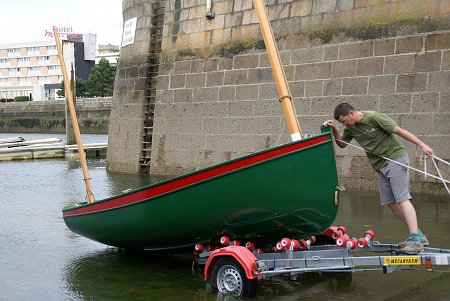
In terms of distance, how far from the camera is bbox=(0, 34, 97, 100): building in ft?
373

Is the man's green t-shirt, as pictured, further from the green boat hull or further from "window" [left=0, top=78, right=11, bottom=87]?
"window" [left=0, top=78, right=11, bottom=87]

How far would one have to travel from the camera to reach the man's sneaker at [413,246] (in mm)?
5574

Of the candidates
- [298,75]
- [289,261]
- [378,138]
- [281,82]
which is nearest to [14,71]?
[298,75]

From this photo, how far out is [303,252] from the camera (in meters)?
5.83

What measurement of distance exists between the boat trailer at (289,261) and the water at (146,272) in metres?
0.18

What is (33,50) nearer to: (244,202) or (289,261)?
(244,202)

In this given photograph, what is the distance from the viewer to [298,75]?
45.8 feet

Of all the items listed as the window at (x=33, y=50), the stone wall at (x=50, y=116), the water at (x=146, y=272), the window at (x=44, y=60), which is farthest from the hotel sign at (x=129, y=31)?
the window at (x=33, y=50)

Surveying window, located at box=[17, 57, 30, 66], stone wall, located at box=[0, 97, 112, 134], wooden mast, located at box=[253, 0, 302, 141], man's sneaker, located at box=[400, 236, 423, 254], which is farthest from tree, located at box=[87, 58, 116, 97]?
man's sneaker, located at box=[400, 236, 423, 254]

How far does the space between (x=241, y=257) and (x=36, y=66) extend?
398ft

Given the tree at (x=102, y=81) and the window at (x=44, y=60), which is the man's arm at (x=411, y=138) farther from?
the window at (x=44, y=60)

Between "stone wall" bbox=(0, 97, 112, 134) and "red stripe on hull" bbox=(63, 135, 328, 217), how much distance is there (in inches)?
2364

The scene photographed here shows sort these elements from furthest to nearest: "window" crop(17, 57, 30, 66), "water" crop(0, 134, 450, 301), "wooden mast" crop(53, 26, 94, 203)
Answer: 1. "window" crop(17, 57, 30, 66)
2. "wooden mast" crop(53, 26, 94, 203)
3. "water" crop(0, 134, 450, 301)

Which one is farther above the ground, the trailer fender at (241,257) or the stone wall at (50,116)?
the stone wall at (50,116)
